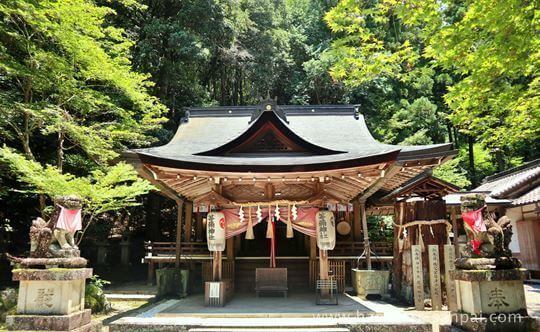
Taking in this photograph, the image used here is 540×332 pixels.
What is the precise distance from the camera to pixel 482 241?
5.48 m

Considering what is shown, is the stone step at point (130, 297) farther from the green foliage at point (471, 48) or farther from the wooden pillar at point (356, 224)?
the green foliage at point (471, 48)

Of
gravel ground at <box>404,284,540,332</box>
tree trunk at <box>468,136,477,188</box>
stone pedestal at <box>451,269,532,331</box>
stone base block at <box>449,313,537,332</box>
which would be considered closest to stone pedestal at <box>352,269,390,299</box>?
gravel ground at <box>404,284,540,332</box>

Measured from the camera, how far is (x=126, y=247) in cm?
1814

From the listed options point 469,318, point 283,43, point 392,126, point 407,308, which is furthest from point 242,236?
point 283,43

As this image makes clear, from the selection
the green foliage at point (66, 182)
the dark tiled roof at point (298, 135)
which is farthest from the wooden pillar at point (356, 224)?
the green foliage at point (66, 182)

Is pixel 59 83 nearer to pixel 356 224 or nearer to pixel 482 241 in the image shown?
pixel 482 241

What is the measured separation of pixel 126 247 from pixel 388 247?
13.3 metres

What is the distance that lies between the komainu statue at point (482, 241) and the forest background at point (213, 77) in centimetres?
235

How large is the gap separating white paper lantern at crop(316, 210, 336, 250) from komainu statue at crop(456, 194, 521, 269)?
130 inches

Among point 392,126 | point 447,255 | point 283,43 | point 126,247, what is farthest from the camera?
point 283,43

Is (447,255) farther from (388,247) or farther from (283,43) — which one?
(283,43)

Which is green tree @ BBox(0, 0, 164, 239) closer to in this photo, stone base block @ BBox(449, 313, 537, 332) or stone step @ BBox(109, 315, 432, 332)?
stone step @ BBox(109, 315, 432, 332)

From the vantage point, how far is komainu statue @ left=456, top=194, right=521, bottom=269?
5344 millimetres

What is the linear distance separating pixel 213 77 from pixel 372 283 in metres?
19.9
